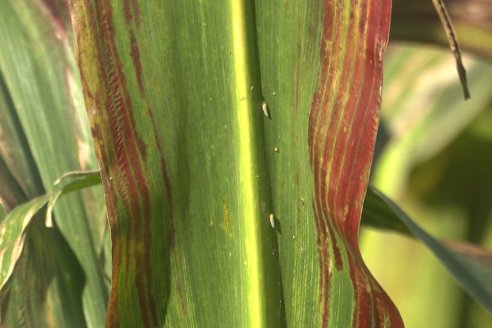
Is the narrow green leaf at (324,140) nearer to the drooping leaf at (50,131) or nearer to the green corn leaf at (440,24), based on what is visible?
the drooping leaf at (50,131)

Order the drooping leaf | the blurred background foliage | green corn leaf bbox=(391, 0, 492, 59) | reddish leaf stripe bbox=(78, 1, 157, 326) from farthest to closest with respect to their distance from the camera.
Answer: the blurred background foliage < green corn leaf bbox=(391, 0, 492, 59) < the drooping leaf < reddish leaf stripe bbox=(78, 1, 157, 326)

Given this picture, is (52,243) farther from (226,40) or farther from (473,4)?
(473,4)

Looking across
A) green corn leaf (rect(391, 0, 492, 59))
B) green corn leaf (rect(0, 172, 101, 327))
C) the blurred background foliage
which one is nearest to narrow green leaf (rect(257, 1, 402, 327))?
green corn leaf (rect(0, 172, 101, 327))

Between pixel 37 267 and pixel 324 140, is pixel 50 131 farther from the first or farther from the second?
pixel 324 140

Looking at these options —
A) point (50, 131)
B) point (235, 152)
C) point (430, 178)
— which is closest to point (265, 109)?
point (235, 152)

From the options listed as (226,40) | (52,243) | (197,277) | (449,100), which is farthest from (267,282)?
(449,100)

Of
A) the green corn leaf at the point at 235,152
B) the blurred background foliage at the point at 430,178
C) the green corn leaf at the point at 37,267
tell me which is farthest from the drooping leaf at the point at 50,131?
the blurred background foliage at the point at 430,178

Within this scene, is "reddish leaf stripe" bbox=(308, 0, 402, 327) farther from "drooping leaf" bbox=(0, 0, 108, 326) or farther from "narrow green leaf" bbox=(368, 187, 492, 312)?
"drooping leaf" bbox=(0, 0, 108, 326)
